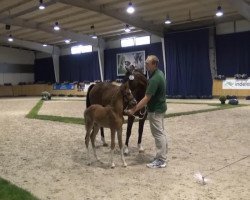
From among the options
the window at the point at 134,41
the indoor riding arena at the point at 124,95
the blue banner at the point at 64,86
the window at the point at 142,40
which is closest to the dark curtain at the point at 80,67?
the indoor riding arena at the point at 124,95

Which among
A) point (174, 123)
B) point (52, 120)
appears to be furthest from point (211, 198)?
point (52, 120)

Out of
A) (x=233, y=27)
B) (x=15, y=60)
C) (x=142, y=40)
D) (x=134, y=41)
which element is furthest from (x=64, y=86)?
(x=233, y=27)

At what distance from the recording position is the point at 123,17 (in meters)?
25.5

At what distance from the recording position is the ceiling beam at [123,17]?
22.2 meters

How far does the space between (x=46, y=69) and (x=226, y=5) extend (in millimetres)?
27349

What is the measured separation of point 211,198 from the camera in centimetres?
427

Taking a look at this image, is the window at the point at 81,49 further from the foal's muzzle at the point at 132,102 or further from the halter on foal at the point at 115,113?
the foal's muzzle at the point at 132,102

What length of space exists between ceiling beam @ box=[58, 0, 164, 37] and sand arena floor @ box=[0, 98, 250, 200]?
14.0 meters

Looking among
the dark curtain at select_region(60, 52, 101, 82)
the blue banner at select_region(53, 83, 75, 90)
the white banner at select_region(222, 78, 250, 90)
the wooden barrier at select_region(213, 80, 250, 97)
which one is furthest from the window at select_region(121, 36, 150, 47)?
the white banner at select_region(222, 78, 250, 90)

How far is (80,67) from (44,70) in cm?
783

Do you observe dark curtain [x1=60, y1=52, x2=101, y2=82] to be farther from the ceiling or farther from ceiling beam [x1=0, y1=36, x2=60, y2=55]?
the ceiling

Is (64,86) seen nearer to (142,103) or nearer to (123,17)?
(123,17)

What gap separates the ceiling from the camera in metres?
23.1

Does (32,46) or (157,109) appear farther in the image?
(32,46)
